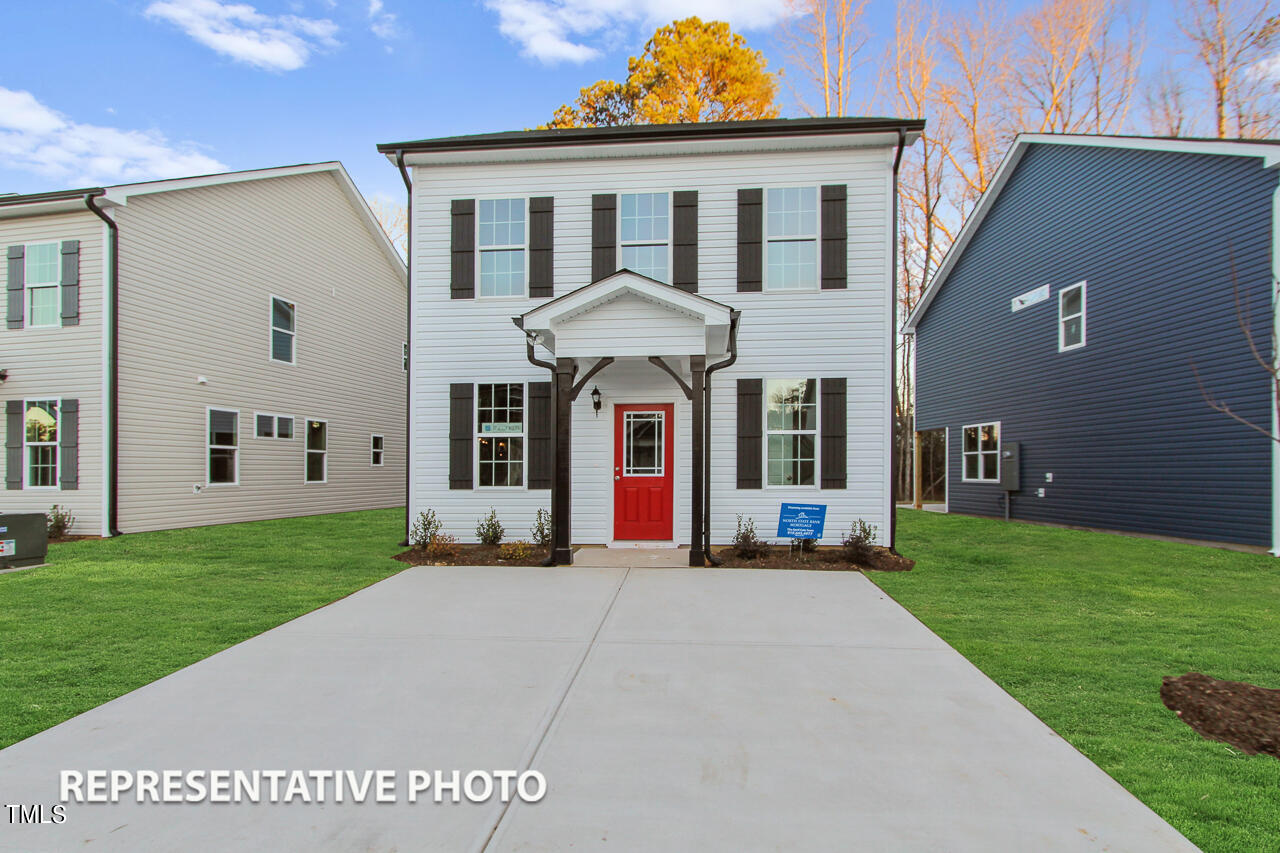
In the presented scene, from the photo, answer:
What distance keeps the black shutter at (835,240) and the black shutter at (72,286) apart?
474 inches

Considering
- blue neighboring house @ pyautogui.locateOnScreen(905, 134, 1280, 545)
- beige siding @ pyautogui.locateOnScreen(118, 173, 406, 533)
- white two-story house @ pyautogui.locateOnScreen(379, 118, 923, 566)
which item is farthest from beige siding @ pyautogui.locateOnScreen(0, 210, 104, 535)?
blue neighboring house @ pyautogui.locateOnScreen(905, 134, 1280, 545)

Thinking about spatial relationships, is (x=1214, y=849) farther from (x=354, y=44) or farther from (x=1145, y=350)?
(x=354, y=44)

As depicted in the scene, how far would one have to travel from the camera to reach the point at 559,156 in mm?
8992

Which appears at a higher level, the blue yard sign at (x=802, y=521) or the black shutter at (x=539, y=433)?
the black shutter at (x=539, y=433)

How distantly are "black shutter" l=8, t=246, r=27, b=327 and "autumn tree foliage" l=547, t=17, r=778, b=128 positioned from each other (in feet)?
50.7

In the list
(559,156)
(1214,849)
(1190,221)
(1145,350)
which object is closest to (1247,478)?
(1145,350)

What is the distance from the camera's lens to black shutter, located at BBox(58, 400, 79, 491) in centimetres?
988

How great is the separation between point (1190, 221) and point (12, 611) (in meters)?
15.6

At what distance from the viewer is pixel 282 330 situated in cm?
1341

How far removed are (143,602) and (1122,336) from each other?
14496 mm

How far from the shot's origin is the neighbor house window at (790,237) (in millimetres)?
8758

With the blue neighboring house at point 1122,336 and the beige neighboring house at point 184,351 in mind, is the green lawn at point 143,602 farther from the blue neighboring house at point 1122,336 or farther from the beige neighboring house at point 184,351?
the blue neighboring house at point 1122,336

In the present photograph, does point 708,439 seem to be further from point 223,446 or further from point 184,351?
point 184,351

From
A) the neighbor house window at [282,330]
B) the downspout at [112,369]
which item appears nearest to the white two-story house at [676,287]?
the downspout at [112,369]
